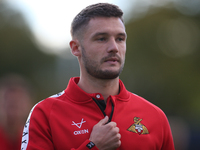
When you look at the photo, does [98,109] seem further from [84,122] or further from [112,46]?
[112,46]

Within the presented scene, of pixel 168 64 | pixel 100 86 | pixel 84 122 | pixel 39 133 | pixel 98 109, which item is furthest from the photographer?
pixel 168 64

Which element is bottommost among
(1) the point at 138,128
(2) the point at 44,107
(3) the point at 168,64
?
(3) the point at 168,64

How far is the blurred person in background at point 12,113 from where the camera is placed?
208 inches

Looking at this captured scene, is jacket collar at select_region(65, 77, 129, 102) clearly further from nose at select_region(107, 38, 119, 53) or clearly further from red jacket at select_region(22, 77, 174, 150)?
nose at select_region(107, 38, 119, 53)

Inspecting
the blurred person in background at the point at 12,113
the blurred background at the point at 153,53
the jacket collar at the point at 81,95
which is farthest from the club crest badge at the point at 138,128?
the blurred background at the point at 153,53

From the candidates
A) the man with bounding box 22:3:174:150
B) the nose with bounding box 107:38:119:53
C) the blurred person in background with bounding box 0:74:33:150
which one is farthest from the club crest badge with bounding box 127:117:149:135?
the blurred person in background with bounding box 0:74:33:150

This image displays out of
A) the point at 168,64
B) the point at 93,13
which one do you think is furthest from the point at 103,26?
the point at 168,64

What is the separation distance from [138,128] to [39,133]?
108cm

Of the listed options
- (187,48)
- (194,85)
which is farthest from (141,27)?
(194,85)

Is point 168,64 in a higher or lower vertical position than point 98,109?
lower

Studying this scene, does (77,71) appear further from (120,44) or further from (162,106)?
(120,44)

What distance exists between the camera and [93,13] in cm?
336

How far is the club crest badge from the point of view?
3102mm

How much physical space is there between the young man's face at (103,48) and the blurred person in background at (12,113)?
277 centimetres
